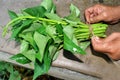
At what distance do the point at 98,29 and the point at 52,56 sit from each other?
32 centimetres

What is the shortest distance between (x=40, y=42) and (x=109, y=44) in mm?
385

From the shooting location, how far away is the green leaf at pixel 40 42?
1.54 meters

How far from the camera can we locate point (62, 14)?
6.22ft

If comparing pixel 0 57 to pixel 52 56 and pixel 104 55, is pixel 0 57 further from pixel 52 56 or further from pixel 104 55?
pixel 104 55

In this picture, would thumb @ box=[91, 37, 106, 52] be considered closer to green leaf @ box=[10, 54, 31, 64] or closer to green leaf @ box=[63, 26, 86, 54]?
green leaf @ box=[63, 26, 86, 54]

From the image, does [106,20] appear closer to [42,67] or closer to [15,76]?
[42,67]

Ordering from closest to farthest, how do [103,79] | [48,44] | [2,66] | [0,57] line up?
[48,44]
[103,79]
[0,57]
[2,66]

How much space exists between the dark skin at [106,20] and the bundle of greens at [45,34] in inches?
2.2

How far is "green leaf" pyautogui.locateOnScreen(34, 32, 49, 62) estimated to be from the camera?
1.54m

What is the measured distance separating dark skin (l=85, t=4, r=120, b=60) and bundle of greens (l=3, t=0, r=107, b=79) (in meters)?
0.06

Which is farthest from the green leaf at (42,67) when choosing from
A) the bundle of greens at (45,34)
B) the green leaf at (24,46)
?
the green leaf at (24,46)

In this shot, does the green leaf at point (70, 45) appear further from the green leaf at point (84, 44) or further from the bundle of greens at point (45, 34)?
the green leaf at point (84, 44)

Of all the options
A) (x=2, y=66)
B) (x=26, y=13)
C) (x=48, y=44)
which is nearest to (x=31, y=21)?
(x=26, y=13)

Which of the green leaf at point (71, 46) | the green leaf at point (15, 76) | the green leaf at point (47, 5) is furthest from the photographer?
the green leaf at point (15, 76)
